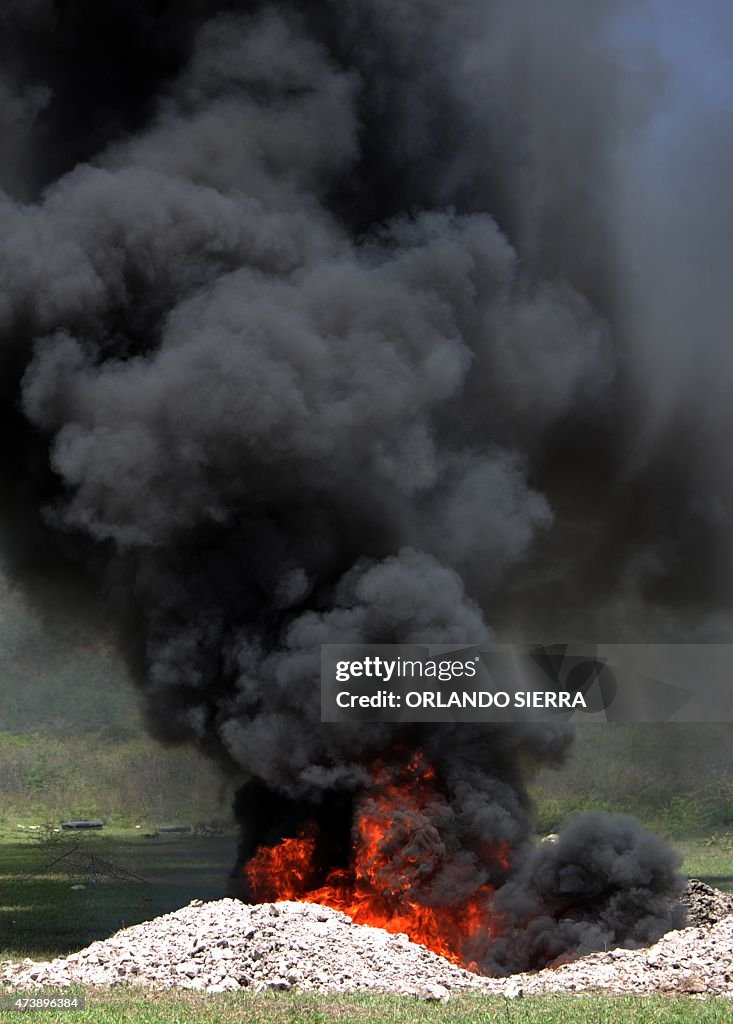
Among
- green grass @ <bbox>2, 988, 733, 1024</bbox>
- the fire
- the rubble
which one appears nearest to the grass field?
green grass @ <bbox>2, 988, 733, 1024</bbox>

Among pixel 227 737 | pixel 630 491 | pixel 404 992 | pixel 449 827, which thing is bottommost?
pixel 404 992

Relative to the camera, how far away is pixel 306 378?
3297 cm

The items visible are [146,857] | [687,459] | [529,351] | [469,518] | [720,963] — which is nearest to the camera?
[720,963]

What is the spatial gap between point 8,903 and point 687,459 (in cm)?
2317

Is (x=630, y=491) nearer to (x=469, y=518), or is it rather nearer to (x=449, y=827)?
(x=469, y=518)

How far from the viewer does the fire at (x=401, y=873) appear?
2900 cm

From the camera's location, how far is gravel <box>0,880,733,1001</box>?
25.2 meters

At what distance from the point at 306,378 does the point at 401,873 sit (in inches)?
440

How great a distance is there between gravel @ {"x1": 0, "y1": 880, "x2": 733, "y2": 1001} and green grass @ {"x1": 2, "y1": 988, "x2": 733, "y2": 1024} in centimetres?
74

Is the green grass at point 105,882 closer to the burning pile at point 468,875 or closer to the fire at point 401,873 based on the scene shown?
the fire at point 401,873

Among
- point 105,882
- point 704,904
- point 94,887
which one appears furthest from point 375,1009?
point 105,882

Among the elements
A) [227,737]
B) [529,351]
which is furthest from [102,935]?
[529,351]

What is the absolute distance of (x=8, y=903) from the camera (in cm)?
4194

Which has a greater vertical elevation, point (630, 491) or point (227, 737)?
point (630, 491)
